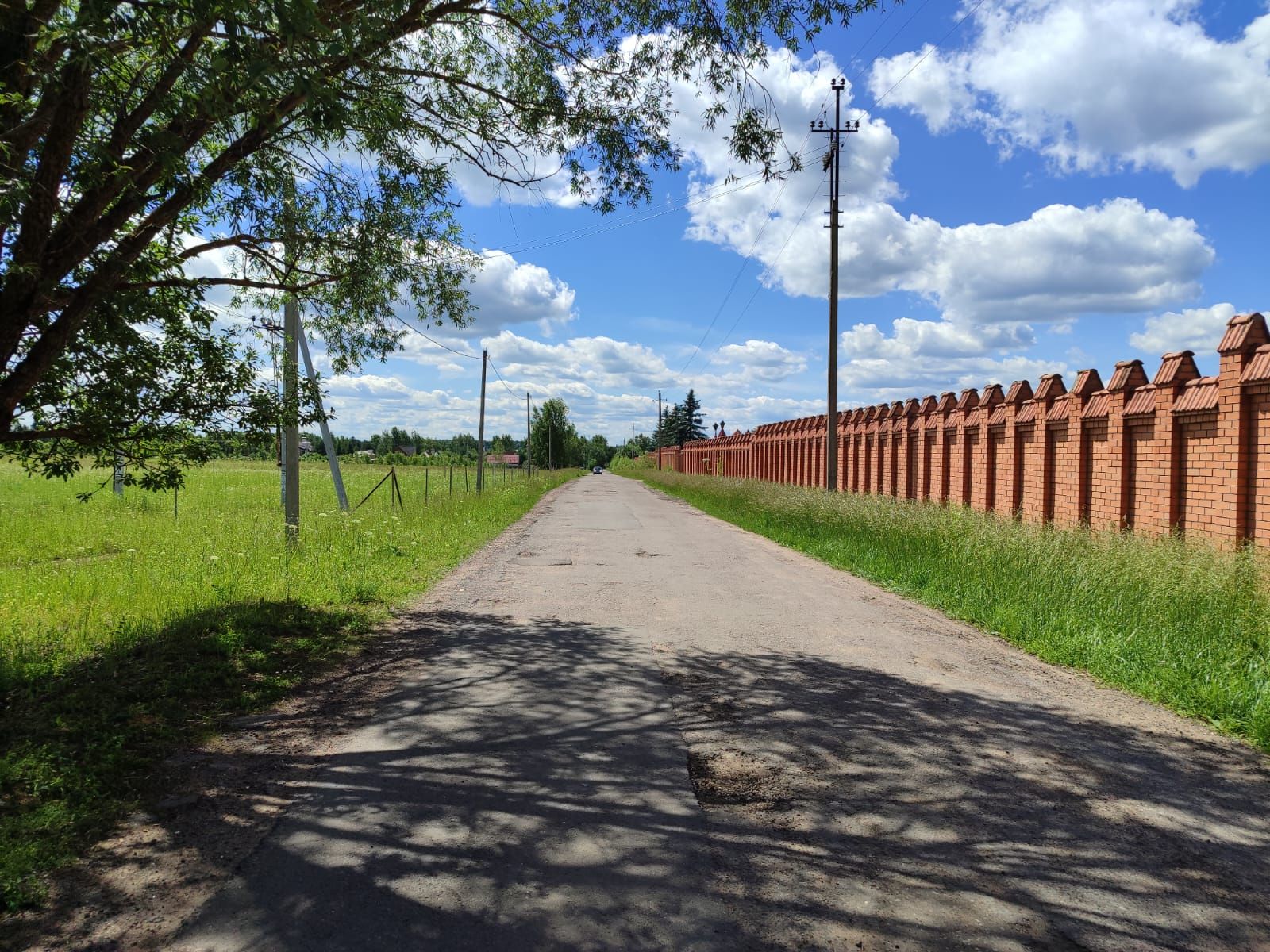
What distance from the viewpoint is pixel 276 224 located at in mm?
7094

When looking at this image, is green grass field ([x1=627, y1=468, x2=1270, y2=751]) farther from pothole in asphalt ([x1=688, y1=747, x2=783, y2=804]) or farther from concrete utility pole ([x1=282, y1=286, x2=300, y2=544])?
concrete utility pole ([x1=282, y1=286, x2=300, y2=544])

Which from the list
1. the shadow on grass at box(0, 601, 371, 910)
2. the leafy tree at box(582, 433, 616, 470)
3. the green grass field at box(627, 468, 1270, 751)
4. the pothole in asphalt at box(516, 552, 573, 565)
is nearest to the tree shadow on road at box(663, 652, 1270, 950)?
the green grass field at box(627, 468, 1270, 751)

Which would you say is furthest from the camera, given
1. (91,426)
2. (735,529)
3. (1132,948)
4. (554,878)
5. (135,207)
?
(735,529)

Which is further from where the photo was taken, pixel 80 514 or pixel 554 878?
pixel 80 514

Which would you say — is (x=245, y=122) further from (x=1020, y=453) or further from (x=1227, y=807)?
(x=1020, y=453)

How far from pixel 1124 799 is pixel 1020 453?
11101mm

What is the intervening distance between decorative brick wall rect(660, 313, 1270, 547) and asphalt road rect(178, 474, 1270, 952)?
385cm

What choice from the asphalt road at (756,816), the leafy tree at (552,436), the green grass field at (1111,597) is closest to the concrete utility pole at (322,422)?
the asphalt road at (756,816)

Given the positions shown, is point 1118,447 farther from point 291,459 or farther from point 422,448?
point 422,448

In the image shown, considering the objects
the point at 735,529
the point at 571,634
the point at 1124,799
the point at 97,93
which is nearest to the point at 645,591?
the point at 571,634

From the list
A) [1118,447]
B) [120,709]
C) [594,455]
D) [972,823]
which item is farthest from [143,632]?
[594,455]

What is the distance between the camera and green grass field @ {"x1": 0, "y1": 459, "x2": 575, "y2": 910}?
12.8 feet

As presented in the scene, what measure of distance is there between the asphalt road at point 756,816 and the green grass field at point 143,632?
3.24ft

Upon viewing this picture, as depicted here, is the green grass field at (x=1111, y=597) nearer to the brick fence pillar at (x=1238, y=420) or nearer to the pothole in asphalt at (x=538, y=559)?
the brick fence pillar at (x=1238, y=420)
